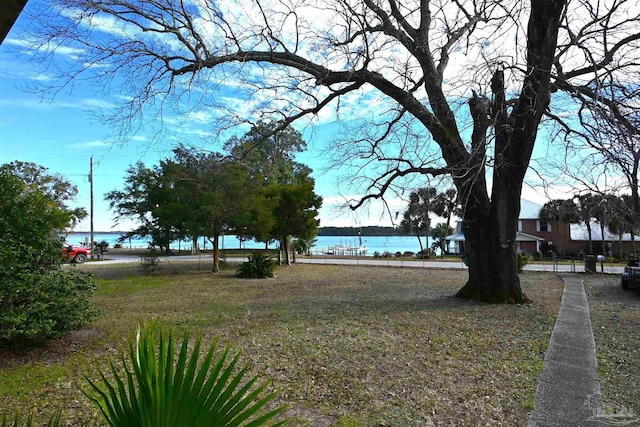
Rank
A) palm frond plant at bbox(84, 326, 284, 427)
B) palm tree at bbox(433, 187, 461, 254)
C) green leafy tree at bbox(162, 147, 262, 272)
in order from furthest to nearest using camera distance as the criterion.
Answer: green leafy tree at bbox(162, 147, 262, 272)
palm tree at bbox(433, 187, 461, 254)
palm frond plant at bbox(84, 326, 284, 427)

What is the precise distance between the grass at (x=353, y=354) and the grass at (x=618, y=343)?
2.25 feet

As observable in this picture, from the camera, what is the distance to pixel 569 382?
13.7 ft

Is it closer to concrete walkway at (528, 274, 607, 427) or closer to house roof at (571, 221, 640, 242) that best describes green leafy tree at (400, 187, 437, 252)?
concrete walkway at (528, 274, 607, 427)

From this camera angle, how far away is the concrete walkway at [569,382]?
10.9ft

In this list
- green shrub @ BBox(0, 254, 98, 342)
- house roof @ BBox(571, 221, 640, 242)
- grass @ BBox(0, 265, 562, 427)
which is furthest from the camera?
house roof @ BBox(571, 221, 640, 242)

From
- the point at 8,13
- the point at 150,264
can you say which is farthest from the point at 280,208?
the point at 8,13

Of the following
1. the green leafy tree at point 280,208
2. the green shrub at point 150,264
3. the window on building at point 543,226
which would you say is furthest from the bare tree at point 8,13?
the window on building at point 543,226

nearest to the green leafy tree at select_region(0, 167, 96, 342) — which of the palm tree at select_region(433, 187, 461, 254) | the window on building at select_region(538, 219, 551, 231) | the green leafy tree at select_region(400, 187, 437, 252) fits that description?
the green leafy tree at select_region(400, 187, 437, 252)

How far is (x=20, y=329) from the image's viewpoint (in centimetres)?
500

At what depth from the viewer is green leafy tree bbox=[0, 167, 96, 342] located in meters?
5.05

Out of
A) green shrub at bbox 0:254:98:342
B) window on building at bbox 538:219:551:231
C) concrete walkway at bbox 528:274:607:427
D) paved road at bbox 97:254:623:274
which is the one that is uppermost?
window on building at bbox 538:219:551:231

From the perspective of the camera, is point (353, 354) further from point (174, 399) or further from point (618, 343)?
point (174, 399)

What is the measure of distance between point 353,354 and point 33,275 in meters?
4.25

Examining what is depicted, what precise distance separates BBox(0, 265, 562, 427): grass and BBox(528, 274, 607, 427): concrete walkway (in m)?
0.14
